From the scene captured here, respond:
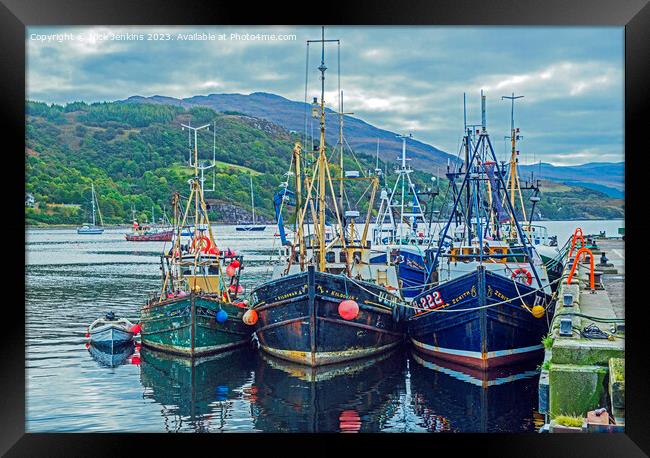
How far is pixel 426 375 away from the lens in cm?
1282

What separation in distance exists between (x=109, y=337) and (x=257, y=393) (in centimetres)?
416

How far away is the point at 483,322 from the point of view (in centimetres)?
1230

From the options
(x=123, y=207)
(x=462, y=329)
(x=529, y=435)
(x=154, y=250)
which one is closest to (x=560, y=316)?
(x=529, y=435)

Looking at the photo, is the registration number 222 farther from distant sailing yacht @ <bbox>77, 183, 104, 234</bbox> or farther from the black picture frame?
distant sailing yacht @ <bbox>77, 183, 104, 234</bbox>

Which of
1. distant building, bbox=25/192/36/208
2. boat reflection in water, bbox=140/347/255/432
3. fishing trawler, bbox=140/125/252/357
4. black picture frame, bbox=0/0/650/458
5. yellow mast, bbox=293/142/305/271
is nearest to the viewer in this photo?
black picture frame, bbox=0/0/650/458

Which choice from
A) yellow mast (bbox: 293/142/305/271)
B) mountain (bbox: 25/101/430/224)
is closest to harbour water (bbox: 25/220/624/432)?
mountain (bbox: 25/101/430/224)

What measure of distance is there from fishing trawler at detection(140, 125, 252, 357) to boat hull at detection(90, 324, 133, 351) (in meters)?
0.37

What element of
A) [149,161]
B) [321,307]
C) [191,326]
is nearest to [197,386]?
[191,326]

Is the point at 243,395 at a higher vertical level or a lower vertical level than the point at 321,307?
lower

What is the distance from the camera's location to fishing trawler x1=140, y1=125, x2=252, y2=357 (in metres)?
13.8

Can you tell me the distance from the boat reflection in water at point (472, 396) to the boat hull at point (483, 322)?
0.75 feet

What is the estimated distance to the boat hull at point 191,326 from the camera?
45.0ft
